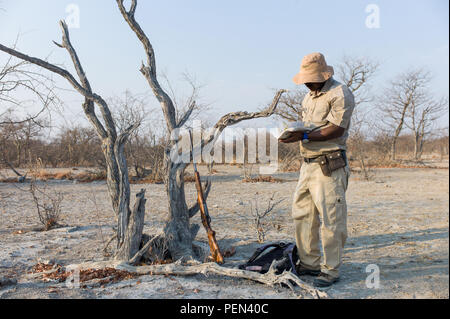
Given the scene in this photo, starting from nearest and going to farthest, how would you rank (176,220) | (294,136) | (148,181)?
(294,136) < (176,220) < (148,181)

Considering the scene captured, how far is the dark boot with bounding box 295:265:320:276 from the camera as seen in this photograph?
3.40 metres

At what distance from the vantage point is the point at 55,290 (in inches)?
122

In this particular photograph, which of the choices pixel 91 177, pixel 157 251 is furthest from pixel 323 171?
pixel 91 177

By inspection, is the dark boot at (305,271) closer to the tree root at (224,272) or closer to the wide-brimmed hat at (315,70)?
the tree root at (224,272)

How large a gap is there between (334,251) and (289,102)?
17.4 metres

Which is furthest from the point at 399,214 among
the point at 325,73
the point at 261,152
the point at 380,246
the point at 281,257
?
the point at 261,152

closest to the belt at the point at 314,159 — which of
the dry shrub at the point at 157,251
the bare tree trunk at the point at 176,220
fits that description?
the bare tree trunk at the point at 176,220

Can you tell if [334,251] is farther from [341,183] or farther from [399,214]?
[399,214]

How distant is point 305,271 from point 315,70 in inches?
75.0

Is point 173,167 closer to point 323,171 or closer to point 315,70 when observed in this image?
point 323,171

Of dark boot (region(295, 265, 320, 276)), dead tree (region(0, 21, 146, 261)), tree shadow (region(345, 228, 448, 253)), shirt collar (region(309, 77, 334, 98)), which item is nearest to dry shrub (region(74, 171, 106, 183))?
dead tree (region(0, 21, 146, 261))

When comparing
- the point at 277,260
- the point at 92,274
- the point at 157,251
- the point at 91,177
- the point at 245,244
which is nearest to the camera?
the point at 92,274

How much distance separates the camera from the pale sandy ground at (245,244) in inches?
120

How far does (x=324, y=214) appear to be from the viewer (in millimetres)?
3129
